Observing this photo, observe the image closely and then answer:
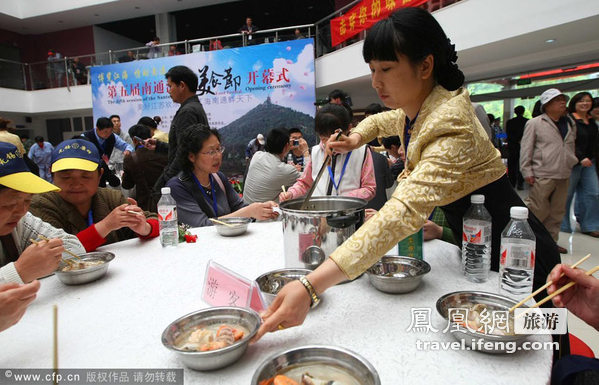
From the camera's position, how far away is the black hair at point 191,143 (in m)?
2.25

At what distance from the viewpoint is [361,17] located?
6.89 m

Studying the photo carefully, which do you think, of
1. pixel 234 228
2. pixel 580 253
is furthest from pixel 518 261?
pixel 580 253

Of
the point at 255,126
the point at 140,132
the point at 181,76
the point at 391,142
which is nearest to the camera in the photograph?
the point at 181,76

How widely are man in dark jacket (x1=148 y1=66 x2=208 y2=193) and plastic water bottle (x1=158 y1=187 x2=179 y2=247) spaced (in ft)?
2.96

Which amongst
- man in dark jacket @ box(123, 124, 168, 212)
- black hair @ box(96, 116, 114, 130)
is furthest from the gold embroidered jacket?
black hair @ box(96, 116, 114, 130)

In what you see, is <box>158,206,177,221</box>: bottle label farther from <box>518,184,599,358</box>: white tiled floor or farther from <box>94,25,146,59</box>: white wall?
<box>94,25,146,59</box>: white wall

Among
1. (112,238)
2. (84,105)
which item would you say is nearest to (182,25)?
(84,105)

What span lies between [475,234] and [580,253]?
3349mm

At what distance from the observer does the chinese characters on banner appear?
5.79 metres

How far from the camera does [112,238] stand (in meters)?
1.84

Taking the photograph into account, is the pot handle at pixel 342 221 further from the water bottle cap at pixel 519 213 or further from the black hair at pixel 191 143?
the black hair at pixel 191 143

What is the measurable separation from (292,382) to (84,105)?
44.2ft

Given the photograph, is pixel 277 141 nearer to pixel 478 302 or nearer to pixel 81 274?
pixel 81 274

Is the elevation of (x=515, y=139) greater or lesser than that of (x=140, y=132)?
lesser
